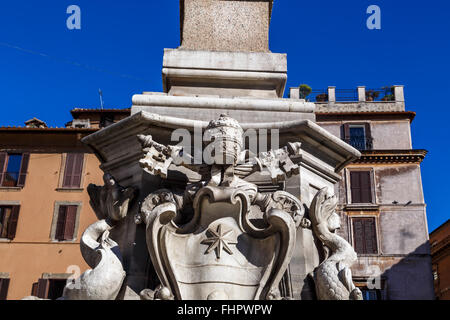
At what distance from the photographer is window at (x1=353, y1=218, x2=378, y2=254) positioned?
26.5 meters

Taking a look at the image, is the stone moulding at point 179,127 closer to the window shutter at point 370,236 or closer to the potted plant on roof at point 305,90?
the window shutter at point 370,236

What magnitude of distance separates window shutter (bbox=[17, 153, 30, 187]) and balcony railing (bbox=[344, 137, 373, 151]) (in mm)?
16600

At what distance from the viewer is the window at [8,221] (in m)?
25.5

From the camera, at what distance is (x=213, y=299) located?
4.29m

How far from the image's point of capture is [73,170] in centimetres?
2708

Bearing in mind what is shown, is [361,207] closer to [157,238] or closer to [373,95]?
[373,95]

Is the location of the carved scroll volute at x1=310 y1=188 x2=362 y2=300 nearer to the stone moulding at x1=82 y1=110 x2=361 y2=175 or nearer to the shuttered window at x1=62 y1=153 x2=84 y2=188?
the stone moulding at x1=82 y1=110 x2=361 y2=175

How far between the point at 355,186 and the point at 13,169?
17358 millimetres

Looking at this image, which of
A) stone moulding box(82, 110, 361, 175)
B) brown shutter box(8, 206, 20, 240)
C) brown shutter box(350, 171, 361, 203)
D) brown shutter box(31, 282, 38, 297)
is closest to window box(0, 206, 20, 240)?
brown shutter box(8, 206, 20, 240)

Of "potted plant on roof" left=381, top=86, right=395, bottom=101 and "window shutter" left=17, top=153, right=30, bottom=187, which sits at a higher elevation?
"potted plant on roof" left=381, top=86, right=395, bottom=101
